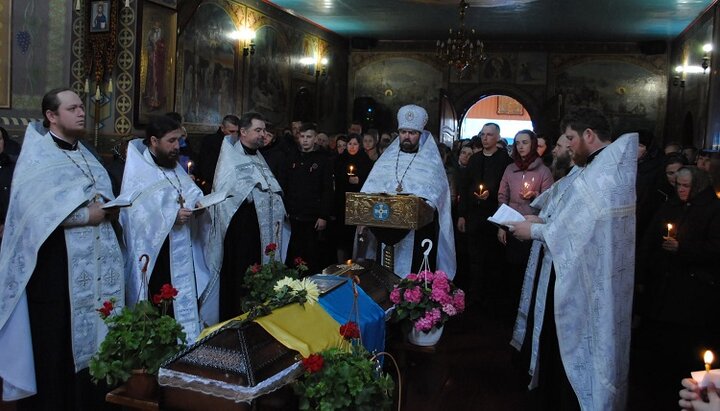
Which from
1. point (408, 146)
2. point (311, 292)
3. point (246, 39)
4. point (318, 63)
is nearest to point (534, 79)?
point (318, 63)

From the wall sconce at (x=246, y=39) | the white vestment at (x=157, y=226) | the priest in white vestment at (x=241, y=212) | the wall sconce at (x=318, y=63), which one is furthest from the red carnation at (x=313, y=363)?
the wall sconce at (x=318, y=63)

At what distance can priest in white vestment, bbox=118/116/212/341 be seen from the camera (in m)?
4.56

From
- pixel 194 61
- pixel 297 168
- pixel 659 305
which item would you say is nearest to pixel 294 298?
pixel 659 305

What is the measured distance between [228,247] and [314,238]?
4.26 ft

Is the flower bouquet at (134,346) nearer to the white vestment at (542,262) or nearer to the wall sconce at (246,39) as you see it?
the white vestment at (542,262)

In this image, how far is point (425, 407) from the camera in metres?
4.60

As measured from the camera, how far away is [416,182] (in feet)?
18.5

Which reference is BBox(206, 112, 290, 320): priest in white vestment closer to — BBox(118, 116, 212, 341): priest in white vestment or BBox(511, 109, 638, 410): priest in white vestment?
BBox(118, 116, 212, 341): priest in white vestment

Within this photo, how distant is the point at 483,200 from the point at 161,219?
3.67 meters

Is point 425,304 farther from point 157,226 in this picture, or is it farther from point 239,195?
point 239,195

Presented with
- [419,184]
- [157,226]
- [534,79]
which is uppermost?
[534,79]

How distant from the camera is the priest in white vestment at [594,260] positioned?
12.7ft

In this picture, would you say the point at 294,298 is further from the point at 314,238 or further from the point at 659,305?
the point at 314,238

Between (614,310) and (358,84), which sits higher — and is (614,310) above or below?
below
